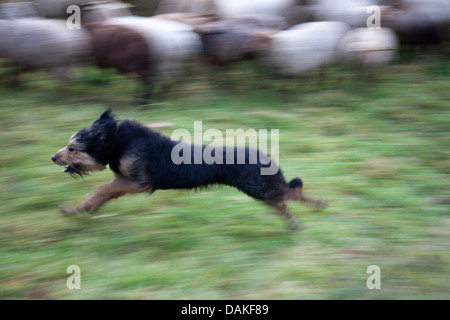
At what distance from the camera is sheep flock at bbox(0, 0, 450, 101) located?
7.57m

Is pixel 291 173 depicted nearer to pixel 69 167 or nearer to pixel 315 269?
pixel 315 269

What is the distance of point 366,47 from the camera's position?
7789 millimetres

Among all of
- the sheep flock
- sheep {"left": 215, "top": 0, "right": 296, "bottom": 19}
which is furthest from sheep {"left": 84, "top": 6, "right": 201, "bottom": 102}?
sheep {"left": 215, "top": 0, "right": 296, "bottom": 19}

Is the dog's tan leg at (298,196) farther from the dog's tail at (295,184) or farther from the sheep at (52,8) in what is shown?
the sheep at (52,8)

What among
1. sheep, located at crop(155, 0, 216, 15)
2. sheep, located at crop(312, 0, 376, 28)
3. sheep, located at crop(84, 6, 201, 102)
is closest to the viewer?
sheep, located at crop(84, 6, 201, 102)

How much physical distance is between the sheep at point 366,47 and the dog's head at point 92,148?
4.76 metres

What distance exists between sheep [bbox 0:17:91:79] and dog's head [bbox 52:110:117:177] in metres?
3.66

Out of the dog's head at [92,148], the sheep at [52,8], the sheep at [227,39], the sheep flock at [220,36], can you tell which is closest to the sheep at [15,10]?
the sheep flock at [220,36]

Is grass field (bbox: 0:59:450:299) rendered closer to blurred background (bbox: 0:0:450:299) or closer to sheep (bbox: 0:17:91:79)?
blurred background (bbox: 0:0:450:299)

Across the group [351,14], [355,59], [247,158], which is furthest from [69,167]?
[351,14]

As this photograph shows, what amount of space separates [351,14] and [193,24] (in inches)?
104

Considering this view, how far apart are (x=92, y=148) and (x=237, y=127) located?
9.42ft

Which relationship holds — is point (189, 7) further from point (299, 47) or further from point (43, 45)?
point (43, 45)

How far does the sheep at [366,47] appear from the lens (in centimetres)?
782
